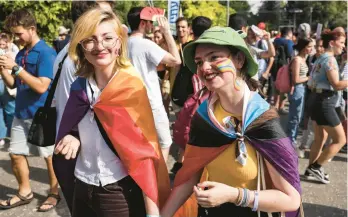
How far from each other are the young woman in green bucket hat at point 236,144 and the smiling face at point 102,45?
0.41 m

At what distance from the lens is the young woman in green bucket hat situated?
1579mm

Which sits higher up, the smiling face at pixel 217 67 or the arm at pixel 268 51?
the smiling face at pixel 217 67

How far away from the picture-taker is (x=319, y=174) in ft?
15.7

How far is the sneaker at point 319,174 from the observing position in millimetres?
4754

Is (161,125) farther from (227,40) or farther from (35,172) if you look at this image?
(227,40)

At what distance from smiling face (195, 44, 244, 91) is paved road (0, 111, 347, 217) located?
2.78m

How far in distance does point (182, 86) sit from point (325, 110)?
6.09 feet

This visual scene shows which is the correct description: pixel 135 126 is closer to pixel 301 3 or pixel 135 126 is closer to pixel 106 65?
pixel 106 65

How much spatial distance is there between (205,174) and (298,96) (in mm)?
4483

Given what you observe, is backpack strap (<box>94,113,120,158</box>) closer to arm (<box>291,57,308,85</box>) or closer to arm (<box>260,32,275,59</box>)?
arm (<box>260,32,275,59</box>)

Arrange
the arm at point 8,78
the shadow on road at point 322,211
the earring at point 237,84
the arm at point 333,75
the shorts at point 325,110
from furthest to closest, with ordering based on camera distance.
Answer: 1. the shorts at point 325,110
2. the arm at point 333,75
3. the shadow on road at point 322,211
4. the arm at point 8,78
5. the earring at point 237,84

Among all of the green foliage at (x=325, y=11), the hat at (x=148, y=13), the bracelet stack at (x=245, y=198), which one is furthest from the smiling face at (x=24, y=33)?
the green foliage at (x=325, y=11)

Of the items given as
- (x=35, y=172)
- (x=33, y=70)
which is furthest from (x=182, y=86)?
(x=35, y=172)

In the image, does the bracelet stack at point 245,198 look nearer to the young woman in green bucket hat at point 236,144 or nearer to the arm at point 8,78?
the young woman in green bucket hat at point 236,144
